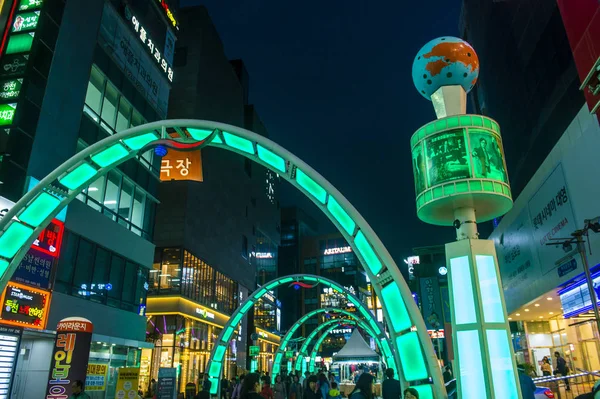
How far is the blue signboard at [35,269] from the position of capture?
16.8 metres

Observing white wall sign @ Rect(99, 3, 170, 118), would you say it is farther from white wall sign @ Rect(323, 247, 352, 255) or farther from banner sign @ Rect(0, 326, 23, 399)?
white wall sign @ Rect(323, 247, 352, 255)

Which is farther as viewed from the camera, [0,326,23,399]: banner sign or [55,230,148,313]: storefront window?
[55,230,148,313]: storefront window

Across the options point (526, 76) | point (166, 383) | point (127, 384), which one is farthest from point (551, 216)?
point (127, 384)

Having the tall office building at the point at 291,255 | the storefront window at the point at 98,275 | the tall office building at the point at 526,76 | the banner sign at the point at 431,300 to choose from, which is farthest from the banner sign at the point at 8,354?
the tall office building at the point at 291,255

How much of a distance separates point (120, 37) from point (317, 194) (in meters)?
20.6

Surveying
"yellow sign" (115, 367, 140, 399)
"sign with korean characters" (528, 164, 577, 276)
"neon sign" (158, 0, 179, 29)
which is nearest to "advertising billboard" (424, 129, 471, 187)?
"sign with korean characters" (528, 164, 577, 276)

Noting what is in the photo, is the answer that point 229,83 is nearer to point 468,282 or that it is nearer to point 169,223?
point 169,223

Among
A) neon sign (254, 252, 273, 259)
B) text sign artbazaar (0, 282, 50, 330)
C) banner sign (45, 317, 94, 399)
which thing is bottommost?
banner sign (45, 317, 94, 399)

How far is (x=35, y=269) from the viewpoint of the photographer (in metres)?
17.5

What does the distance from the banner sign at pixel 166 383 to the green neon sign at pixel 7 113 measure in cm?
1091

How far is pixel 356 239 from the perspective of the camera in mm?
8539

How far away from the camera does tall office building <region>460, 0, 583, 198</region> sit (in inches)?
882

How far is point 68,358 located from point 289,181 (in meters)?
8.41

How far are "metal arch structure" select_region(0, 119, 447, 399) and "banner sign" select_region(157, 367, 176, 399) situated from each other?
7148mm
